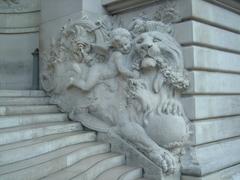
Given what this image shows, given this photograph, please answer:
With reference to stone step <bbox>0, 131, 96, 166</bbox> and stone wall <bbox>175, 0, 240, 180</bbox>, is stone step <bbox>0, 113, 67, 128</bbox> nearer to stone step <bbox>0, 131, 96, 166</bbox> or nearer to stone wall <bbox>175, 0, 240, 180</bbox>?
stone step <bbox>0, 131, 96, 166</bbox>

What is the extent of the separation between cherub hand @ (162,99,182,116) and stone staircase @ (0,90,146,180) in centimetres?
120

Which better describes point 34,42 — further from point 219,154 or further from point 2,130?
point 219,154

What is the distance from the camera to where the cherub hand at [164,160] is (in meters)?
5.23

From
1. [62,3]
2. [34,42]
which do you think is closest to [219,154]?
[62,3]

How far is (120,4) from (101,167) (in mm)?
3900

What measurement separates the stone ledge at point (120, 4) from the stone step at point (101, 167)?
3.40 meters

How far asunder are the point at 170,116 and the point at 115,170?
53.8 inches

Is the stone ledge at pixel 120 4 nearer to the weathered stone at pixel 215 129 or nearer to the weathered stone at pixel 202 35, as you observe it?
the weathered stone at pixel 202 35

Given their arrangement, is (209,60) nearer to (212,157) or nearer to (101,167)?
(212,157)

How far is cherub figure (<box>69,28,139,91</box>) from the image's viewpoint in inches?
240

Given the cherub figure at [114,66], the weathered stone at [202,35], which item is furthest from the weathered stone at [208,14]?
the cherub figure at [114,66]

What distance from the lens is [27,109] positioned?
20.6 feet

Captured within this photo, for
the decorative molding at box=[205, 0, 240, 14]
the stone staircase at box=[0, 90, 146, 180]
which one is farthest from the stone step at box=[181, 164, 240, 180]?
the decorative molding at box=[205, 0, 240, 14]

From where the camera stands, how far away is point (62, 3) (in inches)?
304
